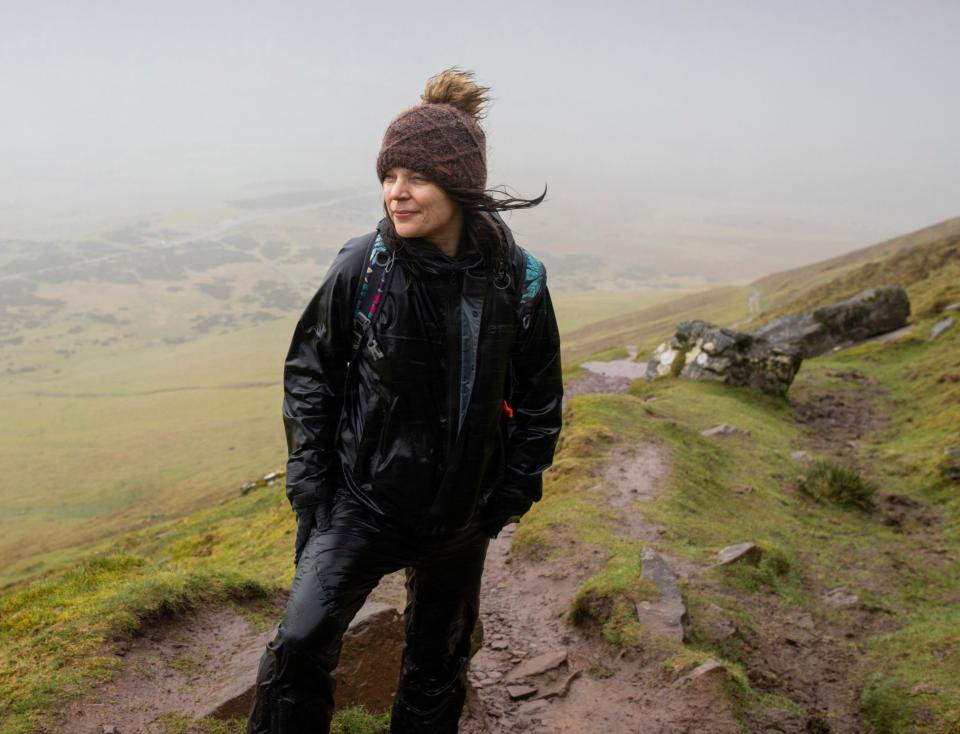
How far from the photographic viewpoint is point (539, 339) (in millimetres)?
5293

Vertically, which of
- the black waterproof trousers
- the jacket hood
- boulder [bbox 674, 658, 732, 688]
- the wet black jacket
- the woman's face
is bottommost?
boulder [bbox 674, 658, 732, 688]

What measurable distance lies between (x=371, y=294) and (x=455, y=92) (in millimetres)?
1549

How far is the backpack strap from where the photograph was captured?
4.68 m

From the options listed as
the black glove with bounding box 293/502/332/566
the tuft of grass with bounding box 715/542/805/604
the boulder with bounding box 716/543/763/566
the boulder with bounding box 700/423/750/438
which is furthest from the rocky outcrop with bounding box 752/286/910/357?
the black glove with bounding box 293/502/332/566

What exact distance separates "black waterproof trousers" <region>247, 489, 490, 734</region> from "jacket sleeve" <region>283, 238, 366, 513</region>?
235 mm

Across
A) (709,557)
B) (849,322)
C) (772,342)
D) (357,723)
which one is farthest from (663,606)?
(849,322)

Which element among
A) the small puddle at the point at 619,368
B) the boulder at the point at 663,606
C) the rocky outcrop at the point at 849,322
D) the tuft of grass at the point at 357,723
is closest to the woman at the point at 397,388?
the tuft of grass at the point at 357,723

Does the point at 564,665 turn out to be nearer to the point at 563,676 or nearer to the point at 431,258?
the point at 563,676

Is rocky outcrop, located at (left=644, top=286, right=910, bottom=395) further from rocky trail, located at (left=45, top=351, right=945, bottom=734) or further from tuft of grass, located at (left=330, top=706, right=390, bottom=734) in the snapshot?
tuft of grass, located at (left=330, top=706, right=390, bottom=734)

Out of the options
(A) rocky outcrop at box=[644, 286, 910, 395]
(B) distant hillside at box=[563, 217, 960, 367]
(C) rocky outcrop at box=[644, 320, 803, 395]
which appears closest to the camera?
(C) rocky outcrop at box=[644, 320, 803, 395]

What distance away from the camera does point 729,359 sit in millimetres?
23703

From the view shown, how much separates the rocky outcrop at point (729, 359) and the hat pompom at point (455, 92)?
19968mm

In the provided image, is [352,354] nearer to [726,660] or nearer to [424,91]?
[424,91]

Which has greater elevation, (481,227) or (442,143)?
(442,143)
